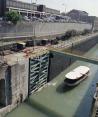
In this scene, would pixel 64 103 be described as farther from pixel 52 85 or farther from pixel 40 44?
pixel 40 44

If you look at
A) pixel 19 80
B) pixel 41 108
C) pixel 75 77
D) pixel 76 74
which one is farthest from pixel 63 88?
pixel 19 80

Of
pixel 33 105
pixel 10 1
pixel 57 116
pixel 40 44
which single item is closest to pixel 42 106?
pixel 33 105

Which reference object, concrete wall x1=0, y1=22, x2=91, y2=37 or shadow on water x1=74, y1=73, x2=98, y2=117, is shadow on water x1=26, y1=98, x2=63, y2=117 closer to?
shadow on water x1=74, y1=73, x2=98, y2=117

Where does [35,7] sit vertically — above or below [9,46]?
above

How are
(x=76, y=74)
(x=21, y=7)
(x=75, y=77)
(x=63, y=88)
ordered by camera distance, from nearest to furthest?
(x=63, y=88)
(x=75, y=77)
(x=76, y=74)
(x=21, y=7)

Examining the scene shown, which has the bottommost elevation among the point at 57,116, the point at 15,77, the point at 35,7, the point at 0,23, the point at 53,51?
the point at 57,116

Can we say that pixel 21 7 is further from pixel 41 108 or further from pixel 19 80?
pixel 41 108
